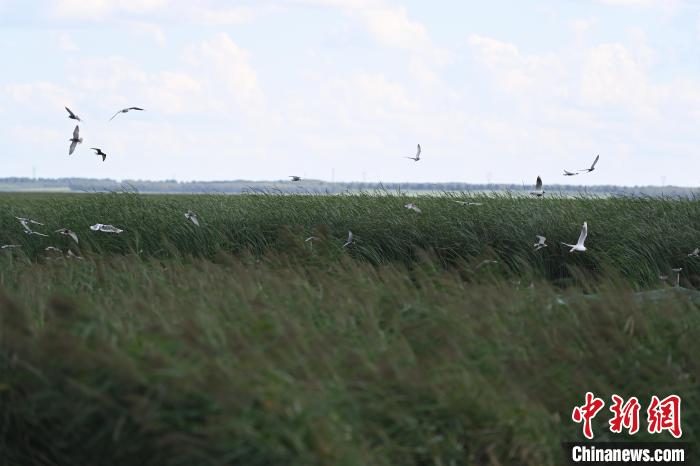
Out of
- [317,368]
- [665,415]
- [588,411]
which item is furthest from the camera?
[665,415]

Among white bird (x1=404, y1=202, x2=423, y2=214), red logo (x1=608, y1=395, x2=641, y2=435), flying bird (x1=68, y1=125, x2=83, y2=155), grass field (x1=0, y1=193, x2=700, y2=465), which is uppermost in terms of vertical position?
flying bird (x1=68, y1=125, x2=83, y2=155)

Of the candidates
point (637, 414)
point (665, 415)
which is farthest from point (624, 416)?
point (665, 415)

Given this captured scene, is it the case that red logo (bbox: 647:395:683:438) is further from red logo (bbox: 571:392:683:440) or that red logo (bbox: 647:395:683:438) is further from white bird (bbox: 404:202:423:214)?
white bird (bbox: 404:202:423:214)

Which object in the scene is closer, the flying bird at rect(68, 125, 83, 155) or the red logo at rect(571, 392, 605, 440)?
the red logo at rect(571, 392, 605, 440)

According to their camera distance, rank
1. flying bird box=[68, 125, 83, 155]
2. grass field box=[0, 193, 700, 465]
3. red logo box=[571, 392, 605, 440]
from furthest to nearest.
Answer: flying bird box=[68, 125, 83, 155], red logo box=[571, 392, 605, 440], grass field box=[0, 193, 700, 465]

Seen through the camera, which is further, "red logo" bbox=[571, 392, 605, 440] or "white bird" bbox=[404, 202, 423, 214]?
"white bird" bbox=[404, 202, 423, 214]

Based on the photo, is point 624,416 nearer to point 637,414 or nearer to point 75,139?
point 637,414

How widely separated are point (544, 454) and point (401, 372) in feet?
4.79

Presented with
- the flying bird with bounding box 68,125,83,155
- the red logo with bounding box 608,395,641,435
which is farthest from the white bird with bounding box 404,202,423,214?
the red logo with bounding box 608,395,641,435

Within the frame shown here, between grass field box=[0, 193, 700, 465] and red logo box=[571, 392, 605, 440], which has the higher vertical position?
grass field box=[0, 193, 700, 465]

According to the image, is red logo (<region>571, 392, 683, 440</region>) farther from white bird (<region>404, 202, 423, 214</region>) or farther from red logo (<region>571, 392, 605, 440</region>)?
white bird (<region>404, 202, 423, 214</region>)

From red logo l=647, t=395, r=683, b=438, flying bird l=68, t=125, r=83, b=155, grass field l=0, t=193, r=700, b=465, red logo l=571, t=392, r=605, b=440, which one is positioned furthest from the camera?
flying bird l=68, t=125, r=83, b=155

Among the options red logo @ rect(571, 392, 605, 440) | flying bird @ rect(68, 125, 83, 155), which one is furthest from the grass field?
flying bird @ rect(68, 125, 83, 155)

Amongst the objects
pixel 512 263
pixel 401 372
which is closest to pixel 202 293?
pixel 401 372
